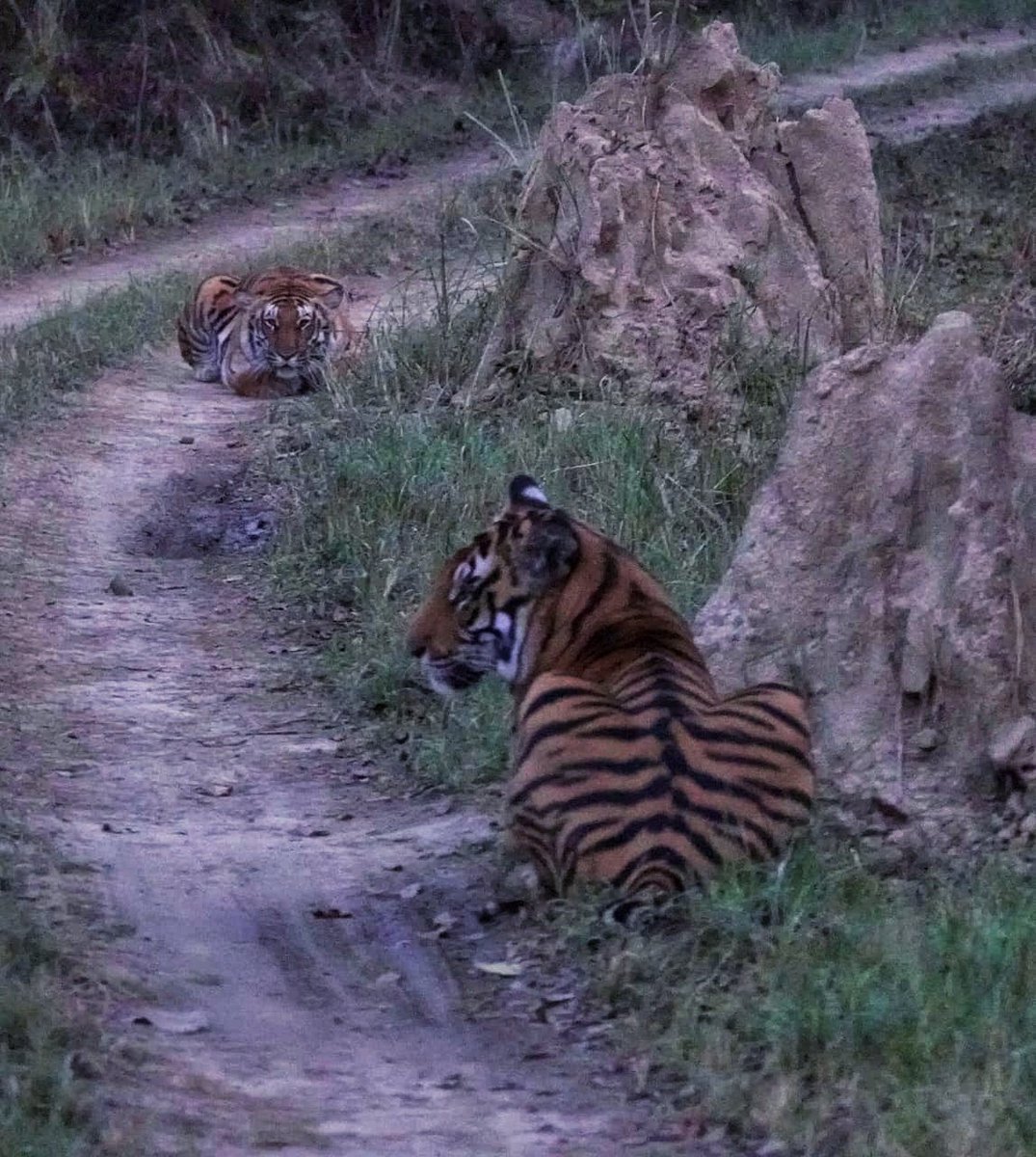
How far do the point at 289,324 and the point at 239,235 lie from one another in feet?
14.3

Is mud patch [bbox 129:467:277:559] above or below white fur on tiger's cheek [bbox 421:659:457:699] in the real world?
below

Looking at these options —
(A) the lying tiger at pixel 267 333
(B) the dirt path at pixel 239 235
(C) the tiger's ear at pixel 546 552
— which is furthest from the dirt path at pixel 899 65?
(C) the tiger's ear at pixel 546 552

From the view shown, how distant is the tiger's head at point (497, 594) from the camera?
5359 millimetres

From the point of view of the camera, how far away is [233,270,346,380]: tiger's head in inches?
484

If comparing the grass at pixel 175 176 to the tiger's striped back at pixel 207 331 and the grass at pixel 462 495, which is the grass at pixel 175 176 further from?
the grass at pixel 462 495

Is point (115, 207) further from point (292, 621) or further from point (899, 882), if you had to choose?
point (899, 882)

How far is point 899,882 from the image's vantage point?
5.11 m

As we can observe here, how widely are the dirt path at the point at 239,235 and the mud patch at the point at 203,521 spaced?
364 centimetres

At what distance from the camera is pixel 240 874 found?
5492 mm

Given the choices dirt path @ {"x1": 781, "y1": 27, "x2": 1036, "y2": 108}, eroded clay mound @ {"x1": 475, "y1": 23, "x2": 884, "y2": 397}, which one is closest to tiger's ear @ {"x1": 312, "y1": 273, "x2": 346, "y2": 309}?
eroded clay mound @ {"x1": 475, "y1": 23, "x2": 884, "y2": 397}

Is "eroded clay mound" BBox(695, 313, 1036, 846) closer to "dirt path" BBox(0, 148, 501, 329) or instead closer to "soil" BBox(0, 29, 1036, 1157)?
"soil" BBox(0, 29, 1036, 1157)

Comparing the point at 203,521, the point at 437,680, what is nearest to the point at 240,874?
the point at 437,680

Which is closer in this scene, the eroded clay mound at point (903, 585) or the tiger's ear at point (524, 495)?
the eroded clay mound at point (903, 585)

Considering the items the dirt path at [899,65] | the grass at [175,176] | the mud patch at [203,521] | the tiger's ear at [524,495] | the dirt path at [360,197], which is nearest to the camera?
the tiger's ear at [524,495]
